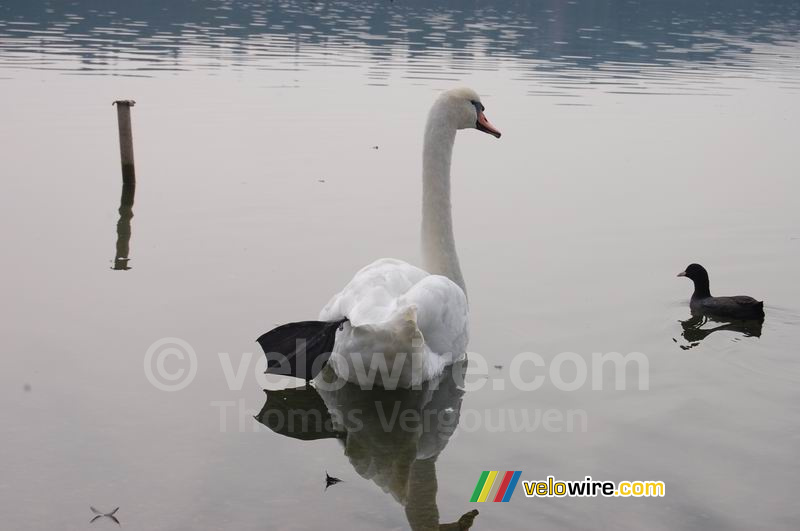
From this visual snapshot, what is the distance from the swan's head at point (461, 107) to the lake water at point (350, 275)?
74.7 inches

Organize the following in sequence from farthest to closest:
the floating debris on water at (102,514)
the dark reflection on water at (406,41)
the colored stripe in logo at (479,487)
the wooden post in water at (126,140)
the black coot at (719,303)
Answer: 1. the dark reflection on water at (406,41)
2. the wooden post in water at (126,140)
3. the black coot at (719,303)
4. the colored stripe in logo at (479,487)
5. the floating debris on water at (102,514)

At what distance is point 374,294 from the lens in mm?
7363

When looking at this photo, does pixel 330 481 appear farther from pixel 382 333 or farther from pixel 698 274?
pixel 698 274

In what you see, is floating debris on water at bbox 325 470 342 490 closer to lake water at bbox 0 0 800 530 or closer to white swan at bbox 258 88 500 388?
lake water at bbox 0 0 800 530

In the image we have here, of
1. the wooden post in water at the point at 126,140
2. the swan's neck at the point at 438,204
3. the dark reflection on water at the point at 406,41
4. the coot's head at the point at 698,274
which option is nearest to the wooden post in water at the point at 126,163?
the wooden post in water at the point at 126,140

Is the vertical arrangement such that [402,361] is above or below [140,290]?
above

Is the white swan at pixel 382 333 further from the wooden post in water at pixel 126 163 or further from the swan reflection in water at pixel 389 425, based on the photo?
the wooden post in water at pixel 126 163

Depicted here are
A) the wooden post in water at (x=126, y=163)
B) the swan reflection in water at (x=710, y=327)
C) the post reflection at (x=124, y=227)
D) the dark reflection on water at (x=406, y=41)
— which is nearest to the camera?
the swan reflection in water at (x=710, y=327)

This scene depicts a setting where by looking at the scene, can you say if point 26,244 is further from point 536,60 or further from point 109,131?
point 536,60

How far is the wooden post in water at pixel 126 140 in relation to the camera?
14.9 m

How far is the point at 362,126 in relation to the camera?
2211 cm

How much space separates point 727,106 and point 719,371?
2053 centimetres

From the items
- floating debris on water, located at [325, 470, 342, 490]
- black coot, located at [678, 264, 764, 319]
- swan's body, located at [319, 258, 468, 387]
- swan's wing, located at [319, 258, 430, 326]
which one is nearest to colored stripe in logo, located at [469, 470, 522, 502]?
floating debris on water, located at [325, 470, 342, 490]

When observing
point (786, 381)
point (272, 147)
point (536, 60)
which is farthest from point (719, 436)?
point (536, 60)
